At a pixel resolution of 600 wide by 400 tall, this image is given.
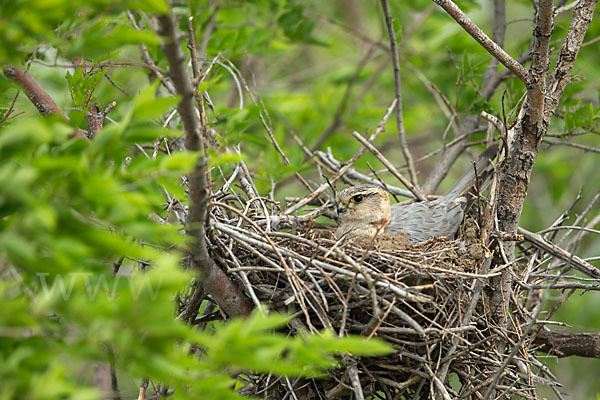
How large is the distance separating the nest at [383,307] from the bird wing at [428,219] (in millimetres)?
729

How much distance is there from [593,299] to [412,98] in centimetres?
358

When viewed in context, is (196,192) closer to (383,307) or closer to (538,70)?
(383,307)

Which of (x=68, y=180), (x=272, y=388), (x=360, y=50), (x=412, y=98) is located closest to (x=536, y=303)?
(x=272, y=388)

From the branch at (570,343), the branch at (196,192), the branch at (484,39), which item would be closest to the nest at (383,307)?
the branch at (196,192)

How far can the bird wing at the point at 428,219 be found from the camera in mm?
4531

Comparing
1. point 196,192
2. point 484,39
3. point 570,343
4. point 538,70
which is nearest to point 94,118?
point 196,192

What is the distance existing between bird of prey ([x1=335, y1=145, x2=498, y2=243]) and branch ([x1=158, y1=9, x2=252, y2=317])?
1.39m

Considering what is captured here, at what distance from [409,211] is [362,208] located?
37 centimetres

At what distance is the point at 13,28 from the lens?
1.66 m

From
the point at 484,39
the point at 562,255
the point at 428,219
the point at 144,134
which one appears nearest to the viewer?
the point at 144,134

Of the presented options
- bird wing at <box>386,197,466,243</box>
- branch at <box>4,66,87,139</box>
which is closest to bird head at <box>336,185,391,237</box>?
bird wing at <box>386,197,466,243</box>

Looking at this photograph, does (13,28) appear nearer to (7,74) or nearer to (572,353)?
(7,74)

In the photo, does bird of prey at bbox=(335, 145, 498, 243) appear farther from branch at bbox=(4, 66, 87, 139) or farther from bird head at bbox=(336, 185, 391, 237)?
branch at bbox=(4, 66, 87, 139)

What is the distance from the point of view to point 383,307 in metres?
3.33
